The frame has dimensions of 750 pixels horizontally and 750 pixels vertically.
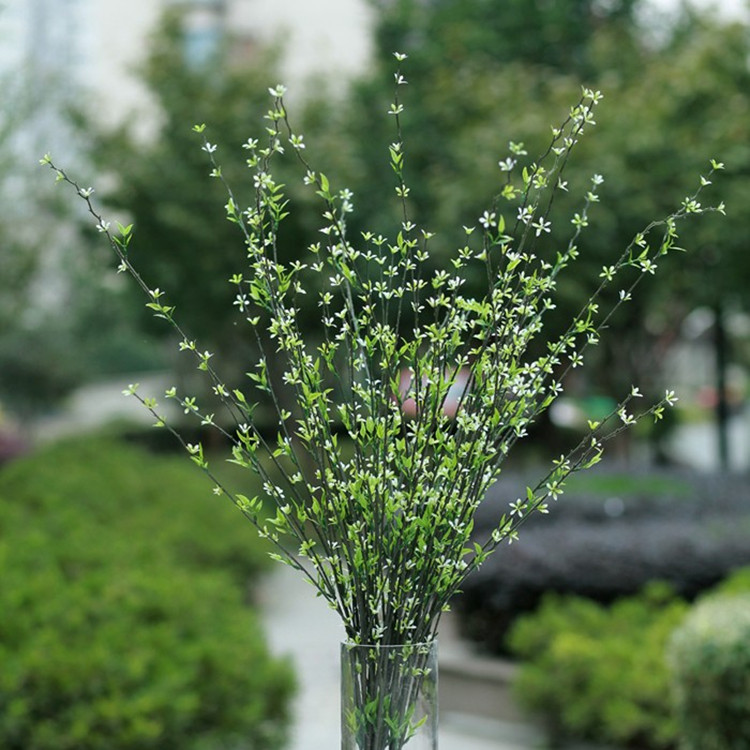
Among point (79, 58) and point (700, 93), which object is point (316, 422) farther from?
point (79, 58)

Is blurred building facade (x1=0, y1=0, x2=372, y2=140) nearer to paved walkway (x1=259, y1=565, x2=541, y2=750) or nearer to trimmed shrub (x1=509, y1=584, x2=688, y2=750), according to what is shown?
paved walkway (x1=259, y1=565, x2=541, y2=750)

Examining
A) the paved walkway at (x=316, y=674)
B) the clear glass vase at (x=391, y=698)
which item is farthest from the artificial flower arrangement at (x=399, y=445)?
the paved walkway at (x=316, y=674)

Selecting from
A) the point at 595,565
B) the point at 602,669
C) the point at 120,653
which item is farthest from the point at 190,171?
the point at 120,653

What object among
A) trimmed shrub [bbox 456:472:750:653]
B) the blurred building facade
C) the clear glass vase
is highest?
the blurred building facade

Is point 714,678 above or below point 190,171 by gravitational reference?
below

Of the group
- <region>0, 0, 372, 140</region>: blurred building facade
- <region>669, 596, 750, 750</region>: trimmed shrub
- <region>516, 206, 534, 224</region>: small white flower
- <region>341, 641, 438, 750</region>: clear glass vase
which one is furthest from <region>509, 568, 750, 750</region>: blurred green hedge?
<region>0, 0, 372, 140</region>: blurred building facade

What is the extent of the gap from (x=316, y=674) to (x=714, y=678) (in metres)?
4.10

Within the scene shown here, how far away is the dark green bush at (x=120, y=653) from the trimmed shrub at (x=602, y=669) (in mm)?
1374

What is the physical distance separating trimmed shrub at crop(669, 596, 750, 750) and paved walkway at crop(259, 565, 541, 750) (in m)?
1.38

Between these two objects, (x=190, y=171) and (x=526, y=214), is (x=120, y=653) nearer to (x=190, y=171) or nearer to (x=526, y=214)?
(x=526, y=214)

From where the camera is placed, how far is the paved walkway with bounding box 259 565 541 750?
22.4 ft

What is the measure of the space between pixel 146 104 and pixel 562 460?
16.0 metres

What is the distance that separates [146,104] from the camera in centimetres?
1750

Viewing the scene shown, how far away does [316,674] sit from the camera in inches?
346
